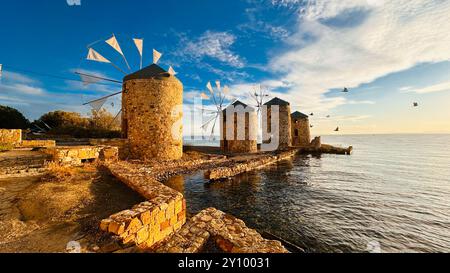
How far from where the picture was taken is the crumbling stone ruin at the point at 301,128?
30841mm

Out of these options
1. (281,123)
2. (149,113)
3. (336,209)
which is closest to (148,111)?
(149,113)

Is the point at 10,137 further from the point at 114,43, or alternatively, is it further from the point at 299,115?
the point at 299,115

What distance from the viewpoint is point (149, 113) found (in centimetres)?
1168

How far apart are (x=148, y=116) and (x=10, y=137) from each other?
689cm

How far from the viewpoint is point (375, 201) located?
832 centimetres

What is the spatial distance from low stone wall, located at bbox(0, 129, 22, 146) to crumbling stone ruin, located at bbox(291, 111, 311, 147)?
1208 inches

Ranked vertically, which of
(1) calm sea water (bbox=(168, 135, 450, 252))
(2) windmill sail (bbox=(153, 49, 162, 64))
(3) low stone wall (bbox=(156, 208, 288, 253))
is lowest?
(1) calm sea water (bbox=(168, 135, 450, 252))

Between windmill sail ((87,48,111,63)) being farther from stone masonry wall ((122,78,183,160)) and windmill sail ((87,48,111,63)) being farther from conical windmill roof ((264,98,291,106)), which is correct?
conical windmill roof ((264,98,291,106))

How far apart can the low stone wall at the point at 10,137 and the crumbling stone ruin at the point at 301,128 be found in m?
30.7

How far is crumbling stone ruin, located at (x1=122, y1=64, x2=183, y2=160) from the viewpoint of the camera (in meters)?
11.7

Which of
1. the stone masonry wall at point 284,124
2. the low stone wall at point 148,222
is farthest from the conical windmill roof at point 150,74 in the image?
the stone masonry wall at point 284,124

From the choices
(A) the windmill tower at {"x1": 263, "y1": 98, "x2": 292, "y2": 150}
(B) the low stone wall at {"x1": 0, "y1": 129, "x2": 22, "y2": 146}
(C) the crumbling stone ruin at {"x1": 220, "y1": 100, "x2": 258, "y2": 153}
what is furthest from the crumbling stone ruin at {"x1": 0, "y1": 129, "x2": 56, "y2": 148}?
(A) the windmill tower at {"x1": 263, "y1": 98, "x2": 292, "y2": 150}

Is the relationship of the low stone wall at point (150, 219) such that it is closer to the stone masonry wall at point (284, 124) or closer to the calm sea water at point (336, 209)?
the calm sea water at point (336, 209)
